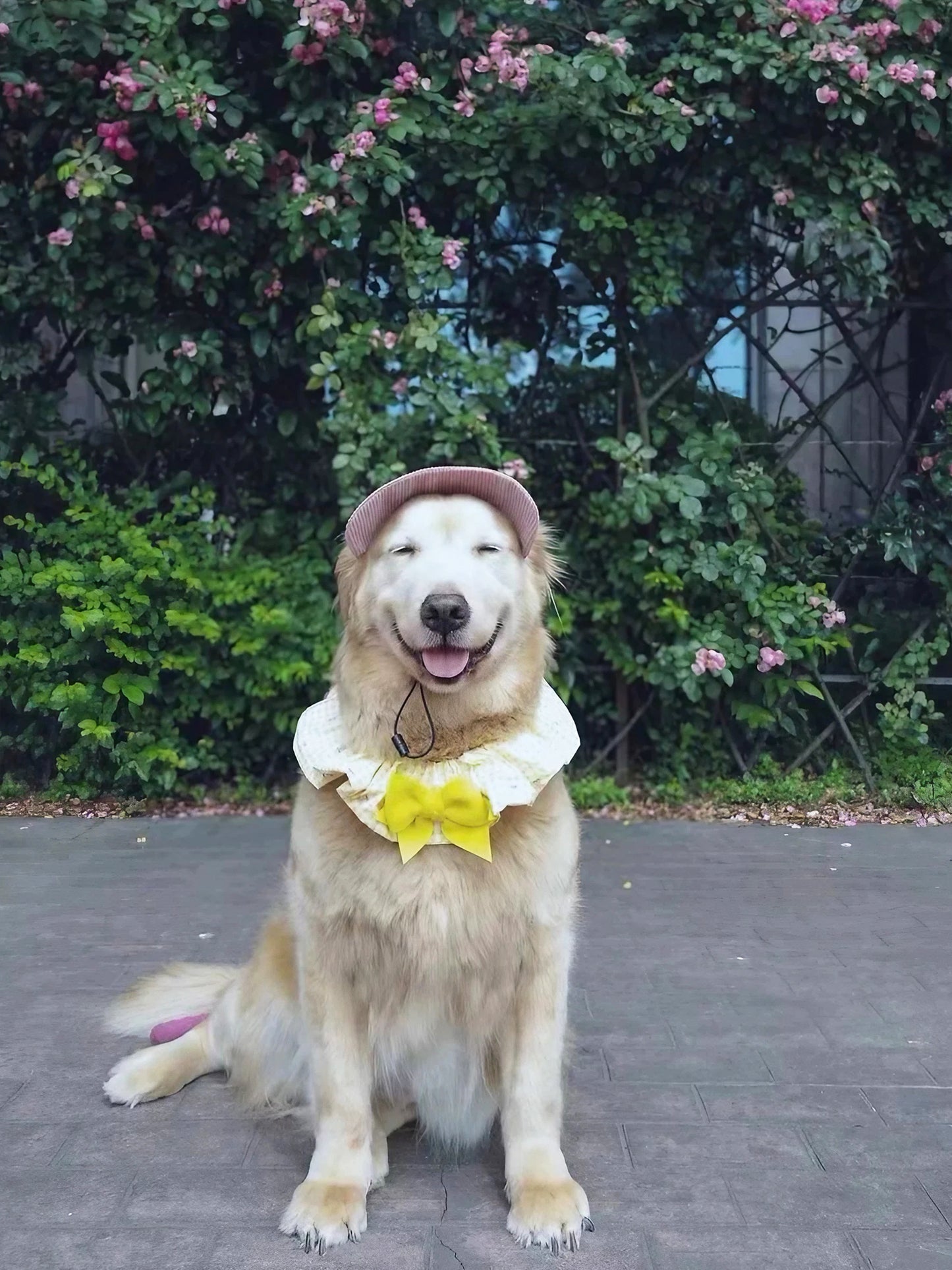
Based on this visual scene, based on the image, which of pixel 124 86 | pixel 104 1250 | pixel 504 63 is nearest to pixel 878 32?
pixel 504 63

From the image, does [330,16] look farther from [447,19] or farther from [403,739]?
[403,739]

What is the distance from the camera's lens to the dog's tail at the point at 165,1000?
318 cm

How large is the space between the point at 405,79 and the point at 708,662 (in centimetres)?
311

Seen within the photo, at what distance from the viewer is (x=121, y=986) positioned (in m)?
3.65

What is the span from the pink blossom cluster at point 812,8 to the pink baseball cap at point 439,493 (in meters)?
3.86

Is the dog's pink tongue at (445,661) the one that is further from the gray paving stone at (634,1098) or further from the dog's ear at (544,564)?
the gray paving stone at (634,1098)

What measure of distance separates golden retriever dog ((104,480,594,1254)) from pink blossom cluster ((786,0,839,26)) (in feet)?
12.6

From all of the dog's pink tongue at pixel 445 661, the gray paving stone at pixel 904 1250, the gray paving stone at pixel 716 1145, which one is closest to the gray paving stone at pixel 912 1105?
the gray paving stone at pixel 716 1145

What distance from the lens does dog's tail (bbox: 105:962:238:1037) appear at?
10.4 feet

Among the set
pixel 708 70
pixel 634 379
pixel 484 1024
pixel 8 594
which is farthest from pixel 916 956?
pixel 8 594

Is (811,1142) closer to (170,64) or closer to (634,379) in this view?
(634,379)

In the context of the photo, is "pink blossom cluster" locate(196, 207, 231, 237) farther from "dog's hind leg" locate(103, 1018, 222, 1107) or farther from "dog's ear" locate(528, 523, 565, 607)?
"dog's hind leg" locate(103, 1018, 222, 1107)

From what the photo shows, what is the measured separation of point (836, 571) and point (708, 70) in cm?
263

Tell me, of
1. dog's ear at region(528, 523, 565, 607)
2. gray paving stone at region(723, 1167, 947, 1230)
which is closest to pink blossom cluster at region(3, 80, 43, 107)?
dog's ear at region(528, 523, 565, 607)
